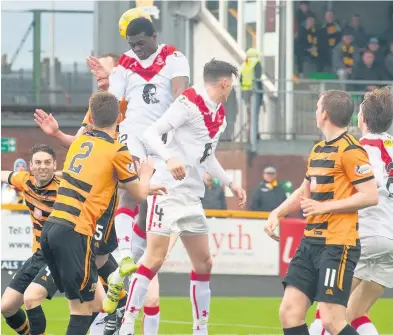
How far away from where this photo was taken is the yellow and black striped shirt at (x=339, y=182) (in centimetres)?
814

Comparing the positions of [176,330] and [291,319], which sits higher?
[291,319]

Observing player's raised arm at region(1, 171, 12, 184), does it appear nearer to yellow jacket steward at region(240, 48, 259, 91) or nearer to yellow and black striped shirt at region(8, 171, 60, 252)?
yellow and black striped shirt at region(8, 171, 60, 252)

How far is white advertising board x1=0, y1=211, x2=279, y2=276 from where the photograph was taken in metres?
18.7

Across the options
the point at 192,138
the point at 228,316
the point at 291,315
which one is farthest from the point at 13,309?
the point at 228,316

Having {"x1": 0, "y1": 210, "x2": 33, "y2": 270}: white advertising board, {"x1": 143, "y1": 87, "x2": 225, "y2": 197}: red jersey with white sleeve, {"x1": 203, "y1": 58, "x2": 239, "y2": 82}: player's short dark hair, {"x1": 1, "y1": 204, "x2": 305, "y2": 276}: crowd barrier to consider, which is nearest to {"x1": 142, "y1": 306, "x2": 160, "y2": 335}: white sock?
{"x1": 143, "y1": 87, "x2": 225, "y2": 197}: red jersey with white sleeve

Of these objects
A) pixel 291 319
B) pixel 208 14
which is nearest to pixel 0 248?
pixel 208 14

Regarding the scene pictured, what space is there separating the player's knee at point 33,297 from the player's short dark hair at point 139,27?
233cm

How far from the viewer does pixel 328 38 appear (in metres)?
22.9

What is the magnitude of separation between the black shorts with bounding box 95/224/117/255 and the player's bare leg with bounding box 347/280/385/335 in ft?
7.51

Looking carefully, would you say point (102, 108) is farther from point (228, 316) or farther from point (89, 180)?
point (228, 316)

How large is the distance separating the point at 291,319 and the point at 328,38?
15.3 m

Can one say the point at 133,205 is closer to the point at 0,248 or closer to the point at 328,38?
the point at 0,248

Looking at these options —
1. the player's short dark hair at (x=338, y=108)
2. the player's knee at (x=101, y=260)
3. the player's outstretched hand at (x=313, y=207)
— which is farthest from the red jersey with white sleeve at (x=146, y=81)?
the player's outstretched hand at (x=313, y=207)

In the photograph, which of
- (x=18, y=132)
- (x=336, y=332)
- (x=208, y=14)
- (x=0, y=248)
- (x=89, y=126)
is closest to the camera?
(x=336, y=332)
